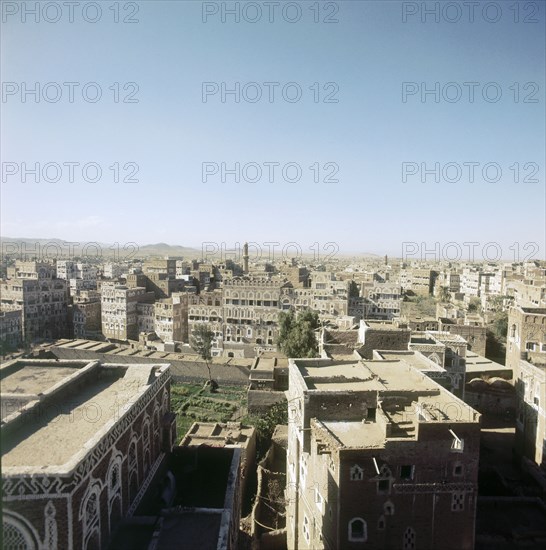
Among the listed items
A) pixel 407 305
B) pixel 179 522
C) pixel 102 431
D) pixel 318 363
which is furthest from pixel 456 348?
pixel 407 305

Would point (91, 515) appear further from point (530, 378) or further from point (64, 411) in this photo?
point (530, 378)

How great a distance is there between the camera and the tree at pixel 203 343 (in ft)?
132

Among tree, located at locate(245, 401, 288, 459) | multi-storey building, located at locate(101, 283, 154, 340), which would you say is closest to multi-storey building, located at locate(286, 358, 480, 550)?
tree, located at locate(245, 401, 288, 459)

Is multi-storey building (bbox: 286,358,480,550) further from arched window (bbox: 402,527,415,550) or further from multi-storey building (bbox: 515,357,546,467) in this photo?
multi-storey building (bbox: 515,357,546,467)

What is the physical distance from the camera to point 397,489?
12711mm

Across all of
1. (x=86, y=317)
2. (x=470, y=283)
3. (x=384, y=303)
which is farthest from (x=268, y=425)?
(x=470, y=283)

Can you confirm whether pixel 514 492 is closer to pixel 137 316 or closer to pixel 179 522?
pixel 179 522

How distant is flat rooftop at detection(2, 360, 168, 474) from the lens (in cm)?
956

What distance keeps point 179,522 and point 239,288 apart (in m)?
39.1

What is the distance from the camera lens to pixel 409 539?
42.6 feet

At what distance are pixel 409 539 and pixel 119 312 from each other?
1939 inches

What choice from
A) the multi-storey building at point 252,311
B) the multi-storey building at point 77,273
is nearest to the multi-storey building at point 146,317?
the multi-storey building at point 252,311

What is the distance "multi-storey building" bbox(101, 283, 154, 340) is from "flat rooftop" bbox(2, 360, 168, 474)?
4099 centimetres

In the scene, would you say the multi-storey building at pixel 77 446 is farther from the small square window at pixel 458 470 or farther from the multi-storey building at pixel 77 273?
the multi-storey building at pixel 77 273
